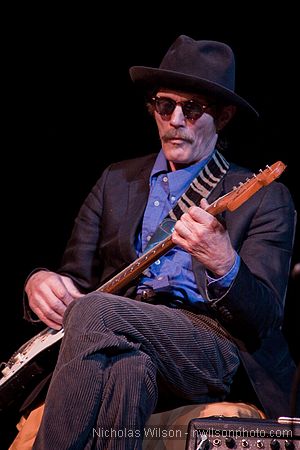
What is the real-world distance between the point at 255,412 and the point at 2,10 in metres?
2.04

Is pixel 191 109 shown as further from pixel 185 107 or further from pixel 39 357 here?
pixel 39 357

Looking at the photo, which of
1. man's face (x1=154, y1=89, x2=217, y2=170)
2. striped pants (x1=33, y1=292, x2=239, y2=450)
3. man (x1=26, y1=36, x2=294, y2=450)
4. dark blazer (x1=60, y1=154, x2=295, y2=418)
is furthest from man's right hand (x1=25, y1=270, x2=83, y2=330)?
man's face (x1=154, y1=89, x2=217, y2=170)

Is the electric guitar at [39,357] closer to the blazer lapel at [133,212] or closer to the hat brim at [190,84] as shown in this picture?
the blazer lapel at [133,212]

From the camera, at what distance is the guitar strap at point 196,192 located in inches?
111

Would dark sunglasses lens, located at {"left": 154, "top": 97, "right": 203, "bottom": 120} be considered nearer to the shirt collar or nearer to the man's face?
the man's face

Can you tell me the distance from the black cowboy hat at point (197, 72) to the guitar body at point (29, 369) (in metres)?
0.97

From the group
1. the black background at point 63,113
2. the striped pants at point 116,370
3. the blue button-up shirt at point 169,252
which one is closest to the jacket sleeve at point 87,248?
the blue button-up shirt at point 169,252

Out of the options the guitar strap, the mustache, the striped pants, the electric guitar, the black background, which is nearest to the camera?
the striped pants

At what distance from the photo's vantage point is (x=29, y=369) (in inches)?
109

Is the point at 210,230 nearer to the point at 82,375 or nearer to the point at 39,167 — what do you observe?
the point at 82,375

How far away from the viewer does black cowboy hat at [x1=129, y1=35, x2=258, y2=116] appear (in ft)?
9.55

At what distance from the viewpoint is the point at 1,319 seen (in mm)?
3623

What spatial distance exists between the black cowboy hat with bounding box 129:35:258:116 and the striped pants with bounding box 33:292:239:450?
87 cm

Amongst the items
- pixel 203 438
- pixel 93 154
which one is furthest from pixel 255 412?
pixel 93 154
